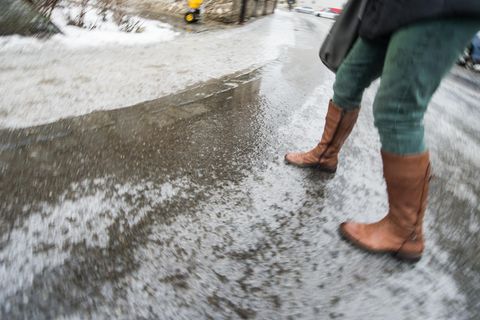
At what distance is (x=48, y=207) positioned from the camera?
3.96 feet

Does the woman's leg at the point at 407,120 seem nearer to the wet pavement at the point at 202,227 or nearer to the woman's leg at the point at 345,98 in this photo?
the wet pavement at the point at 202,227

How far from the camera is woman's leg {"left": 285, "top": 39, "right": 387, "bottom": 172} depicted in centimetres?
139

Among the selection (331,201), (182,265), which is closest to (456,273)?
A: (331,201)

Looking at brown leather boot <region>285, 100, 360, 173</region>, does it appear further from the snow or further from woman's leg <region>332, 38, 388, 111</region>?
the snow

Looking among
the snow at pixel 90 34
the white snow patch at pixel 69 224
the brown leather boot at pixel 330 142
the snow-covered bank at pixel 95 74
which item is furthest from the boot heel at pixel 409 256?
the snow at pixel 90 34

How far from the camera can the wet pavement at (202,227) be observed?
94 cm

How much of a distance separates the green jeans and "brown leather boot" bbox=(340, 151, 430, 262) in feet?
0.17

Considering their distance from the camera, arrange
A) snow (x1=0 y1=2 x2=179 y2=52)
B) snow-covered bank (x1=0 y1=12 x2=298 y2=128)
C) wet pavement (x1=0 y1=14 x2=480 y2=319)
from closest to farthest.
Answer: wet pavement (x1=0 y1=14 x2=480 y2=319) < snow-covered bank (x1=0 y1=12 x2=298 y2=128) < snow (x1=0 y1=2 x2=179 y2=52)

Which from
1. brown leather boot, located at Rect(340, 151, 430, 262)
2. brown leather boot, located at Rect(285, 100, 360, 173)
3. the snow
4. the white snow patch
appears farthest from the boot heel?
the snow

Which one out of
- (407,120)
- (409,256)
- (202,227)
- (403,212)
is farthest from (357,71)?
(202,227)

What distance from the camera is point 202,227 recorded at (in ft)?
4.04

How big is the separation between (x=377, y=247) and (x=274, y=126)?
1253 millimetres

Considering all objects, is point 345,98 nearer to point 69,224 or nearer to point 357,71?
point 357,71

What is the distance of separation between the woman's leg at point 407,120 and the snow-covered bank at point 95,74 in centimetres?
168
